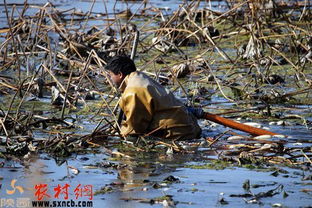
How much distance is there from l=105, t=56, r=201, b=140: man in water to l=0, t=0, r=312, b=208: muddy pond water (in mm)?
311

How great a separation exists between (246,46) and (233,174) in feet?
19.1

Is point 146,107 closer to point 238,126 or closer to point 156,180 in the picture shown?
point 238,126

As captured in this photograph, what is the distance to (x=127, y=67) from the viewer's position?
7.94m

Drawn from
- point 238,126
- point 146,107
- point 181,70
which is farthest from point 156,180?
point 181,70

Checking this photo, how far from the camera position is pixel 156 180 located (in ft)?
21.3

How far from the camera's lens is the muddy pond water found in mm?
5879

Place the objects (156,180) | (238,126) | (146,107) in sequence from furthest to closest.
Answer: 1. (238,126)
2. (146,107)
3. (156,180)

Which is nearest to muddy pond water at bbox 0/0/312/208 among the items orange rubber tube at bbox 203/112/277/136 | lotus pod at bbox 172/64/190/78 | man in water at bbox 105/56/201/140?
orange rubber tube at bbox 203/112/277/136

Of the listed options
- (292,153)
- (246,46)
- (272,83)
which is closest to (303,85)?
(272,83)

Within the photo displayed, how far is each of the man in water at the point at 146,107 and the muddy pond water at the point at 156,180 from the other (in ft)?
1.02

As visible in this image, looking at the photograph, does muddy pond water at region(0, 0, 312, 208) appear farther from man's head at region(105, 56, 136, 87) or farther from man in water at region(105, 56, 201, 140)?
man's head at region(105, 56, 136, 87)

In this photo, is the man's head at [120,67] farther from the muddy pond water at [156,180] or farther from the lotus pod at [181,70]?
the lotus pod at [181,70]

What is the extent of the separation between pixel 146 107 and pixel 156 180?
4.94 ft

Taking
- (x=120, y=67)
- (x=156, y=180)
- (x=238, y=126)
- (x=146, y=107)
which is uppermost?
(x=120, y=67)
